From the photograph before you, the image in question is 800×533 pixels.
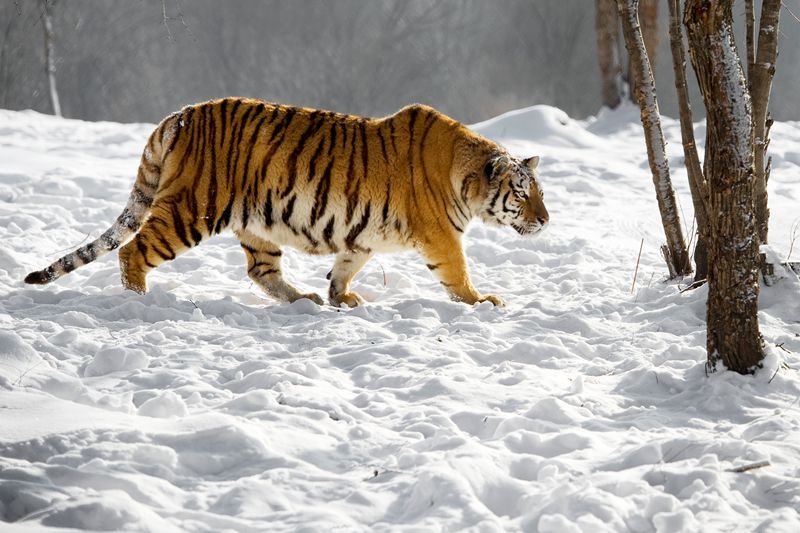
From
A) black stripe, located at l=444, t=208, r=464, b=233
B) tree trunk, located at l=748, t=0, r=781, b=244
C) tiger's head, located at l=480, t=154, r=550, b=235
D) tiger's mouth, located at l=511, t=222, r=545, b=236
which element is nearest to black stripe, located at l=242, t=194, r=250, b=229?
black stripe, located at l=444, t=208, r=464, b=233

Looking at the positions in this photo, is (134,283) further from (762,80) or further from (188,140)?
(762,80)

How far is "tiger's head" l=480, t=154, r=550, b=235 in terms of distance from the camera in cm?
566

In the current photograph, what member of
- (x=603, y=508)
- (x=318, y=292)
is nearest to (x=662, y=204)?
(x=318, y=292)

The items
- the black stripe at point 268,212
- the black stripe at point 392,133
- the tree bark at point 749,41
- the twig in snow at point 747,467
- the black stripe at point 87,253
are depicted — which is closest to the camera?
the twig in snow at point 747,467

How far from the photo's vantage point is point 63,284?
19.2 ft

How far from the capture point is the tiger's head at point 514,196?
5660 millimetres

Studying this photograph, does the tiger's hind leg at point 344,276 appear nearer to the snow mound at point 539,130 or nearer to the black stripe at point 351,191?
the black stripe at point 351,191

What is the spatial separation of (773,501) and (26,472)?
228 cm

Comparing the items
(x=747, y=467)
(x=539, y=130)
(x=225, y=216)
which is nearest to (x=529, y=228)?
(x=225, y=216)

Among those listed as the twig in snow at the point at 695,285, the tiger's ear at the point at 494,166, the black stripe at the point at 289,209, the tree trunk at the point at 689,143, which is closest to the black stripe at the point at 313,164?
the black stripe at the point at 289,209

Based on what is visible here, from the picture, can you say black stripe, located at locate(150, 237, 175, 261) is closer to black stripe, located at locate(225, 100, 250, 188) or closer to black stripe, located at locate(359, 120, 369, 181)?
black stripe, located at locate(225, 100, 250, 188)

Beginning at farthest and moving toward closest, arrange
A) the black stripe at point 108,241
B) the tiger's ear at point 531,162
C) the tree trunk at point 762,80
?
1. the tiger's ear at point 531,162
2. the black stripe at point 108,241
3. the tree trunk at point 762,80

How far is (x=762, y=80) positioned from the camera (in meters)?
5.07

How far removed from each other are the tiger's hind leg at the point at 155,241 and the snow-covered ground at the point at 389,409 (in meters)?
0.29
